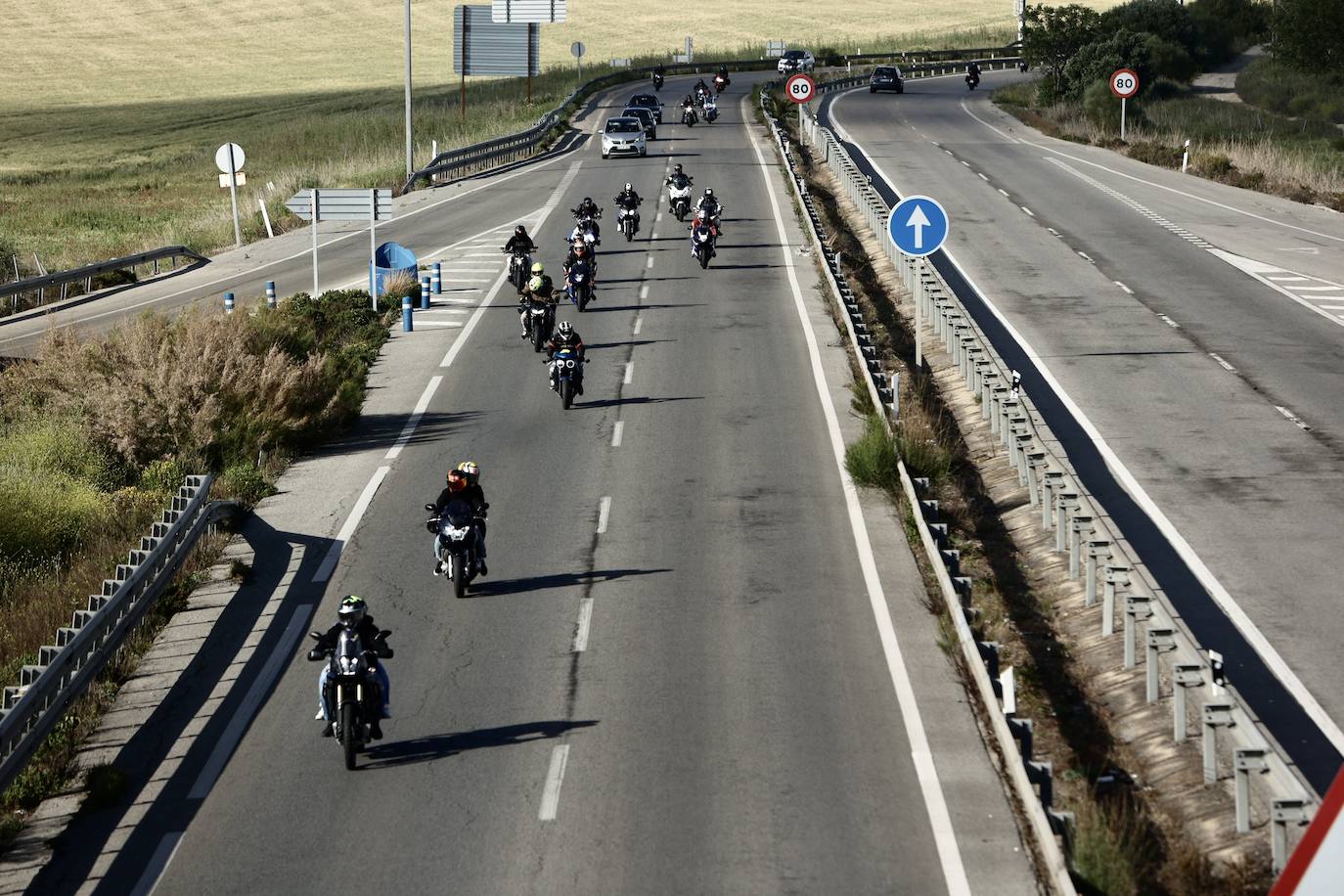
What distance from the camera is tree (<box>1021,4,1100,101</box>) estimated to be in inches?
3150

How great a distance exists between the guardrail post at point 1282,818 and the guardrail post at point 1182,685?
2322mm

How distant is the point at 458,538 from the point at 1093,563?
6.11 meters

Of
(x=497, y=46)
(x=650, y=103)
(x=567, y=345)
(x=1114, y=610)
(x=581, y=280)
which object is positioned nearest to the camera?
(x=1114, y=610)

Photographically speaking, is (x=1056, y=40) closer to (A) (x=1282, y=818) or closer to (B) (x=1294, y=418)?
(B) (x=1294, y=418)

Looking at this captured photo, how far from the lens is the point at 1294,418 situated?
899 inches

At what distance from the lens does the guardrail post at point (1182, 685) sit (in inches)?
467

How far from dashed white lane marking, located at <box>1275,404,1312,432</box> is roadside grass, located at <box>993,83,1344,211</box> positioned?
81.9 ft

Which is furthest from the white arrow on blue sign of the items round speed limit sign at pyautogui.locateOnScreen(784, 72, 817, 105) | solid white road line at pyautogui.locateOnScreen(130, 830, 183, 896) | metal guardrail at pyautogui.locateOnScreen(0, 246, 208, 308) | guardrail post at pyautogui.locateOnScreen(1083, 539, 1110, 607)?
round speed limit sign at pyautogui.locateOnScreen(784, 72, 817, 105)

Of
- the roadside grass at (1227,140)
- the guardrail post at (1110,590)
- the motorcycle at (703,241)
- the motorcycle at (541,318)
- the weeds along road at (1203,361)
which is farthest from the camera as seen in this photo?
the roadside grass at (1227,140)

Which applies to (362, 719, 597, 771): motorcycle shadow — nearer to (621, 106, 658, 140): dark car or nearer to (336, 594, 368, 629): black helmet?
(336, 594, 368, 629): black helmet

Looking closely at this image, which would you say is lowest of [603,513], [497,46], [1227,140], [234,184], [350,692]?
[603,513]

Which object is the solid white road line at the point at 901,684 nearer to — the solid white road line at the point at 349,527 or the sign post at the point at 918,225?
the sign post at the point at 918,225

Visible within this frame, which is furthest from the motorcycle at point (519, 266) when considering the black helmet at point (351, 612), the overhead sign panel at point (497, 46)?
the overhead sign panel at point (497, 46)

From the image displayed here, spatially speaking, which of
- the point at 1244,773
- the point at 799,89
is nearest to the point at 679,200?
the point at 799,89
